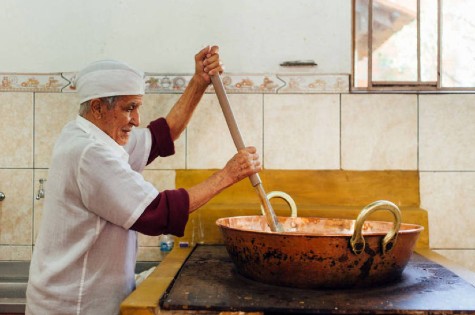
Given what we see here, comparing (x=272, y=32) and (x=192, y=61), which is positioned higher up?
(x=272, y=32)

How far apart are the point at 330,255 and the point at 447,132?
1191 mm

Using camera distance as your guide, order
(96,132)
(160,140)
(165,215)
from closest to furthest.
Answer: (165,215) < (96,132) < (160,140)

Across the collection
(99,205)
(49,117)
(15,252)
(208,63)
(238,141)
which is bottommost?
(15,252)

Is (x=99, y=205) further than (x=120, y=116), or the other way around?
(x=120, y=116)

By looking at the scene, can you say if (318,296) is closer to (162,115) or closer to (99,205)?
(99,205)

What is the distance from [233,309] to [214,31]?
1.39 m

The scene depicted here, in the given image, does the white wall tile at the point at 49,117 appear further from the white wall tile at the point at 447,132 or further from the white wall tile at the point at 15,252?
the white wall tile at the point at 447,132

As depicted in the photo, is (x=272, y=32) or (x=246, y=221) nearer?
(x=246, y=221)

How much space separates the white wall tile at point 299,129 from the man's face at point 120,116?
80 cm

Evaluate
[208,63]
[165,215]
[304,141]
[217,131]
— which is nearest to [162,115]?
[217,131]

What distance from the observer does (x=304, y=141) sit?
2137mm

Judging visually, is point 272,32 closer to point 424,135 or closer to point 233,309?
point 424,135

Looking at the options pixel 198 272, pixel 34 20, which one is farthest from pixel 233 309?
pixel 34 20

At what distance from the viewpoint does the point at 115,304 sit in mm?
1400
